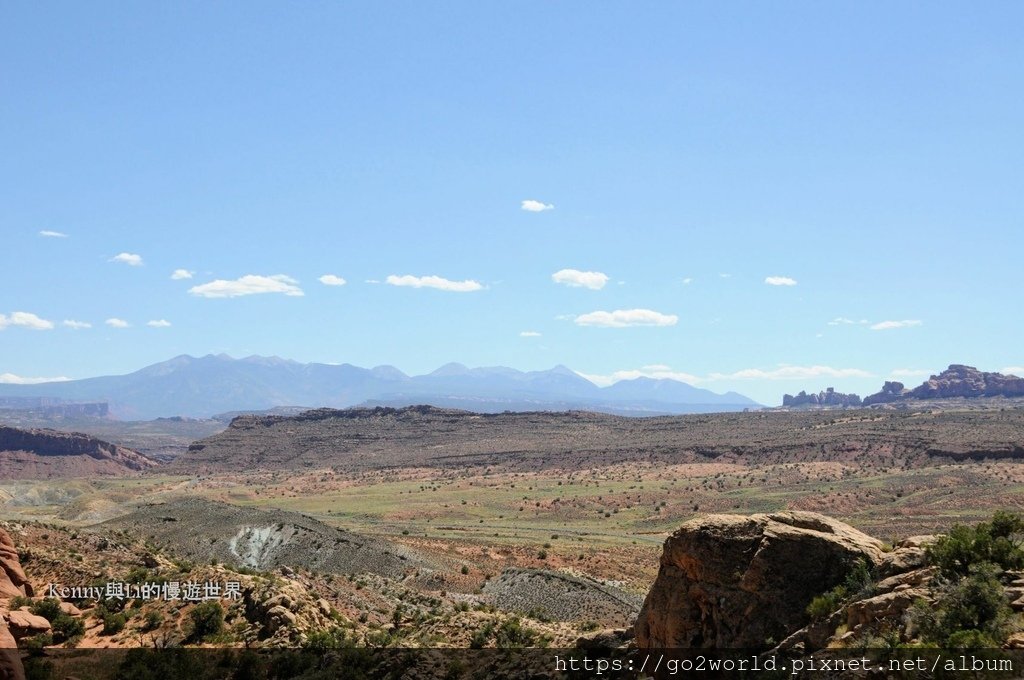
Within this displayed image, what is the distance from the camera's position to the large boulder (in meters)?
14.6

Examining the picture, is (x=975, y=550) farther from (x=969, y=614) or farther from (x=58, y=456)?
(x=58, y=456)

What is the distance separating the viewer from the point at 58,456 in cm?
16225

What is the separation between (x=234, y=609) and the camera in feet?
84.4

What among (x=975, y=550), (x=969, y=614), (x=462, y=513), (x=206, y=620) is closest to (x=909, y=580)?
(x=975, y=550)

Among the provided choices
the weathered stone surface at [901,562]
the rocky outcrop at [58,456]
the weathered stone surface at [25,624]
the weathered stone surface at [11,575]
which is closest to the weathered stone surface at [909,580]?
the weathered stone surface at [901,562]

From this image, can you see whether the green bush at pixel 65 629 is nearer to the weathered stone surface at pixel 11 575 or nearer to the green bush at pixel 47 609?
the green bush at pixel 47 609

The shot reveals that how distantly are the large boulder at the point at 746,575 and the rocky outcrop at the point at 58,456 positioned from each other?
6613 inches

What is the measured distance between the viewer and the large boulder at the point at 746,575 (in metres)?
14.6

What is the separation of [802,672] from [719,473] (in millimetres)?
90958

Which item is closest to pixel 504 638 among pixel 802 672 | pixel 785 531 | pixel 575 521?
pixel 785 531

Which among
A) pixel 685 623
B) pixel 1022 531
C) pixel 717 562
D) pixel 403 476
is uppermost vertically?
pixel 1022 531

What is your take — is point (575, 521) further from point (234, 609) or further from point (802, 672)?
point (802, 672)

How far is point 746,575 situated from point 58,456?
18270 cm

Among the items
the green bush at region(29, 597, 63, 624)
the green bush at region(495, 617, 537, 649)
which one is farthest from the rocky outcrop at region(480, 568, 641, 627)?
the green bush at region(29, 597, 63, 624)
